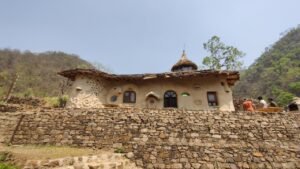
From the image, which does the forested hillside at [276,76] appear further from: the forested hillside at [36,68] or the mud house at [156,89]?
the forested hillside at [36,68]

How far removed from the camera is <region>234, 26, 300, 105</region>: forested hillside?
1336 inches

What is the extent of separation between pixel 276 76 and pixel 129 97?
121ft

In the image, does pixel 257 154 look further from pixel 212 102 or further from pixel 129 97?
pixel 129 97

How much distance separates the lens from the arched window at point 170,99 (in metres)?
15.4

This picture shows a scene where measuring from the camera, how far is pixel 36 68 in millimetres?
40688

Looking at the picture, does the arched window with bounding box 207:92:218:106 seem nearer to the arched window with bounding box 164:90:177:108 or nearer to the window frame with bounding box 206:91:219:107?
the window frame with bounding box 206:91:219:107

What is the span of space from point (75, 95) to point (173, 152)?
9318mm

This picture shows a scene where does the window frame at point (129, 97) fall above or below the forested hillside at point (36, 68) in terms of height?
below

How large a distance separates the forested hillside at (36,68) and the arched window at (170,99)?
828 inches

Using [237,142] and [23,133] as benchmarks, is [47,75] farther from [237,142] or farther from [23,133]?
[237,142]

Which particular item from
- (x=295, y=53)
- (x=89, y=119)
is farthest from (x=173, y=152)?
(x=295, y=53)

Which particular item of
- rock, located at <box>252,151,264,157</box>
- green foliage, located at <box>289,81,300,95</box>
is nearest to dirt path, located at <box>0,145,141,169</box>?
rock, located at <box>252,151,264,157</box>

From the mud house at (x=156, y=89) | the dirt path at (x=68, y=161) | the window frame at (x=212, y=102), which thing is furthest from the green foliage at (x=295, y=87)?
the dirt path at (x=68, y=161)

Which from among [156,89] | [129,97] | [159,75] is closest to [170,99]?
[156,89]
